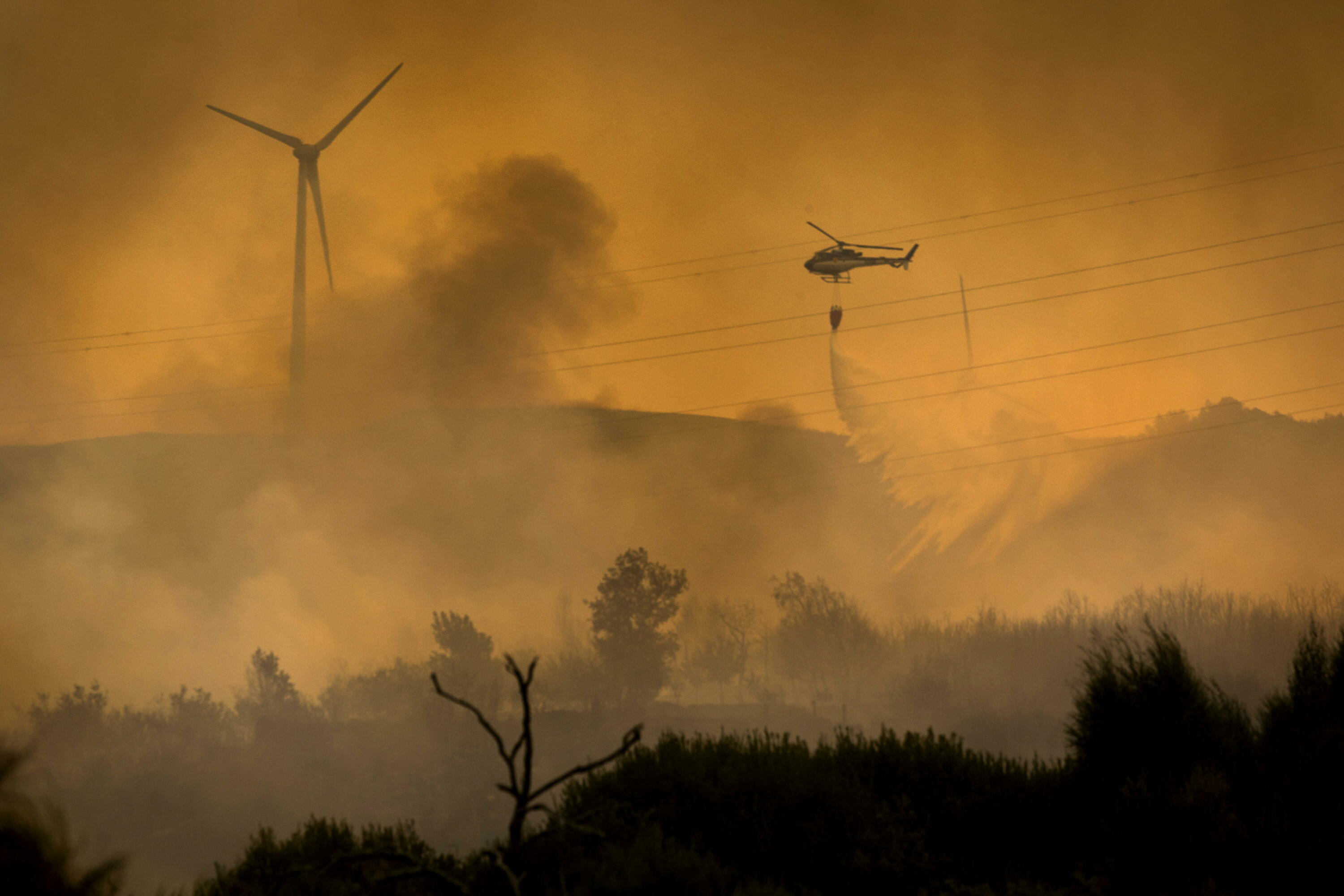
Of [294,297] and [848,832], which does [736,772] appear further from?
[294,297]

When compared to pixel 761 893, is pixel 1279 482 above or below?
above

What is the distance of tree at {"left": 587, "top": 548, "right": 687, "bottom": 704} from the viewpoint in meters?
133

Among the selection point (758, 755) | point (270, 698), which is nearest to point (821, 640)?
point (270, 698)

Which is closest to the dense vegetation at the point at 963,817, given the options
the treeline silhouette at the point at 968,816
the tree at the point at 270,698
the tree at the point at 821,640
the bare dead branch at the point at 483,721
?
the treeline silhouette at the point at 968,816

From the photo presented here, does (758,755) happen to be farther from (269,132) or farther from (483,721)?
(269,132)

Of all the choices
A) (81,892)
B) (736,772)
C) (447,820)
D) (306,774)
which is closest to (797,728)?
(447,820)

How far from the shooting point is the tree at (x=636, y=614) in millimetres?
132625

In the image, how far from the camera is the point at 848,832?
2177 cm

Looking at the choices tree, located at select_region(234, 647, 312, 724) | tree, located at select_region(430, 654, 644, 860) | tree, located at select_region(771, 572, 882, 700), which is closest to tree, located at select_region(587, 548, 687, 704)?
tree, located at select_region(771, 572, 882, 700)

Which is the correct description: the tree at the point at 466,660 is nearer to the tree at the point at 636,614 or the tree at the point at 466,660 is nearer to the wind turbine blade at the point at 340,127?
the tree at the point at 636,614

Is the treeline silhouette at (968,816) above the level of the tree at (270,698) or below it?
above

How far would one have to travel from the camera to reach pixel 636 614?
134m

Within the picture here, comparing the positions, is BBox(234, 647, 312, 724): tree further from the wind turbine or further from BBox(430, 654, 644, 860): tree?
BBox(430, 654, 644, 860): tree

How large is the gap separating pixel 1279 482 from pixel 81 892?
23054 cm
